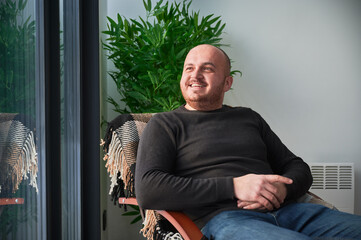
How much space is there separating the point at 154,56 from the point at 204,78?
2.73 feet

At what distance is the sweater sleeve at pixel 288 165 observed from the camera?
1.45m

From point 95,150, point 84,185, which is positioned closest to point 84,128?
point 95,150

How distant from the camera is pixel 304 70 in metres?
3.13

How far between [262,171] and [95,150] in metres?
1.08

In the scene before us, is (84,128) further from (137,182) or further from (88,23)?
(137,182)

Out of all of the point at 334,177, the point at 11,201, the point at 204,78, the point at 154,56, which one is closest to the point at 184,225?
the point at 11,201

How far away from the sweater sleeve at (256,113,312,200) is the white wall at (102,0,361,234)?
143 centimetres

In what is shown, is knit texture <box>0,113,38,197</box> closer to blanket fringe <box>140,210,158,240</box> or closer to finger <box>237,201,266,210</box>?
blanket fringe <box>140,210,158,240</box>

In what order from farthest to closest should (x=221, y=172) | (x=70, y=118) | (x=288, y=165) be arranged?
(x=70, y=118)
(x=288, y=165)
(x=221, y=172)

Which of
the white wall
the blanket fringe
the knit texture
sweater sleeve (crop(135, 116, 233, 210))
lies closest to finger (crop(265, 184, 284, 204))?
sweater sleeve (crop(135, 116, 233, 210))

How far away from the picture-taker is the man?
49.5 inches

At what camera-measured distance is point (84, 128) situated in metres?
2.07

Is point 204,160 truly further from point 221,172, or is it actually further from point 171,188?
point 171,188

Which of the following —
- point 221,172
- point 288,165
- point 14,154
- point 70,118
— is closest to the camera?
point 14,154
